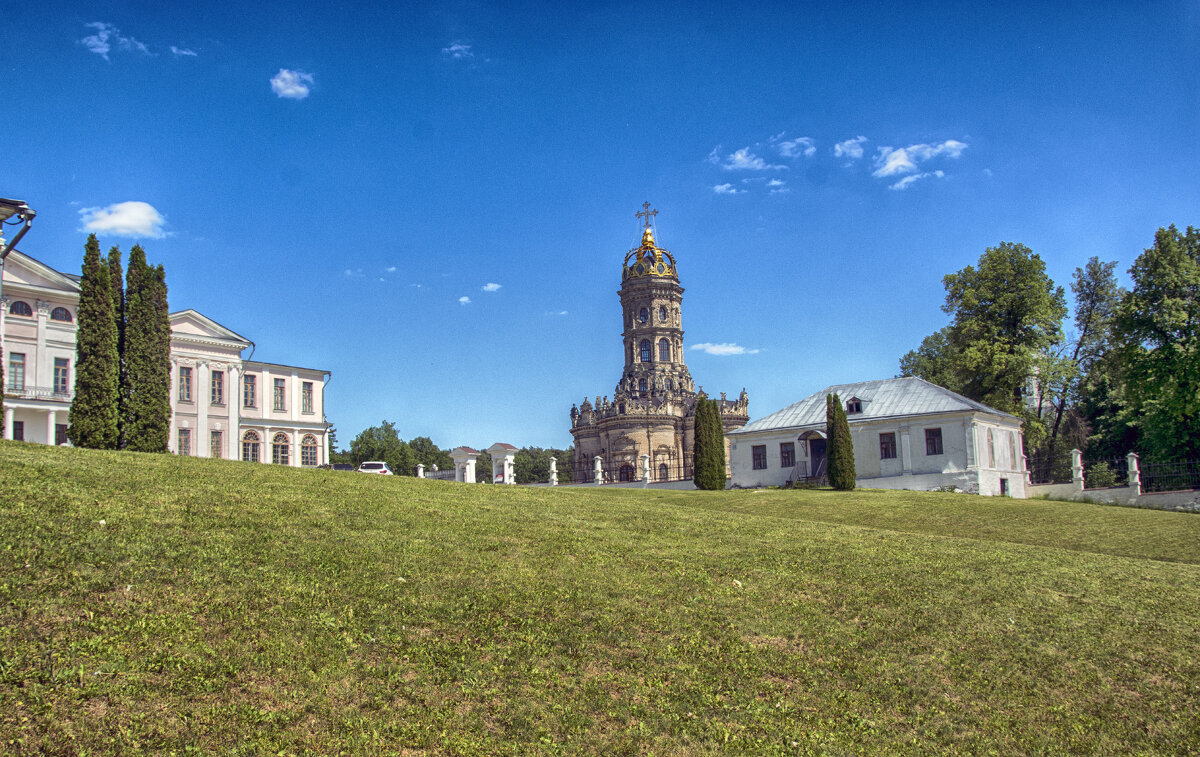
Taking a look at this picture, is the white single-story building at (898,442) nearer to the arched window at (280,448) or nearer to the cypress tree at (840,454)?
the cypress tree at (840,454)

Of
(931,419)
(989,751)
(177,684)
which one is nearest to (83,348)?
(177,684)

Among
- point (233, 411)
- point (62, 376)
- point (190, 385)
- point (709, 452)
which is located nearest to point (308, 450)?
Result: point (233, 411)

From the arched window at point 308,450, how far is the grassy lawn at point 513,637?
31.9 m

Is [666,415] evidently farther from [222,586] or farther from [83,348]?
[222,586]

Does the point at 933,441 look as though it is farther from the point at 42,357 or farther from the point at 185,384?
the point at 42,357

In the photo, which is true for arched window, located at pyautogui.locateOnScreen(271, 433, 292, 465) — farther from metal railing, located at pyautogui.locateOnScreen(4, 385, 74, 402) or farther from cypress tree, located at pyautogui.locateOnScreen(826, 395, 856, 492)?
cypress tree, located at pyautogui.locateOnScreen(826, 395, 856, 492)

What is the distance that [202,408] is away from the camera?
42188 millimetres

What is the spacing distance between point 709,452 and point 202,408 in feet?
84.1

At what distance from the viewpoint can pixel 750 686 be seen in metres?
8.74

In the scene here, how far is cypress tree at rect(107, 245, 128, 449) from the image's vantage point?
81.7 ft

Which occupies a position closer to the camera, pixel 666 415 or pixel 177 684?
pixel 177 684

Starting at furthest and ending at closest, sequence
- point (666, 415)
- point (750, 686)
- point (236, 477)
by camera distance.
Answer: point (666, 415) < point (236, 477) < point (750, 686)

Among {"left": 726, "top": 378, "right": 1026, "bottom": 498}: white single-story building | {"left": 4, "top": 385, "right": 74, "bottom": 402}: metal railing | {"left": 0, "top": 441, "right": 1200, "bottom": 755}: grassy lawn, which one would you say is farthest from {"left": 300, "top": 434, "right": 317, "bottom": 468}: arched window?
{"left": 0, "top": 441, "right": 1200, "bottom": 755}: grassy lawn

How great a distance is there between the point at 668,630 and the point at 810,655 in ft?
5.47
